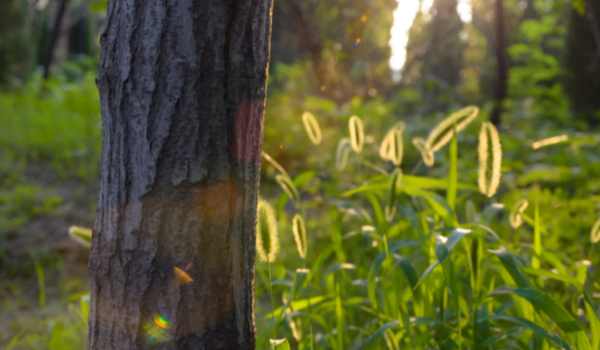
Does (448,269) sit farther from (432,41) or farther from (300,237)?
(432,41)

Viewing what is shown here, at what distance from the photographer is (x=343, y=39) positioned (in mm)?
5262

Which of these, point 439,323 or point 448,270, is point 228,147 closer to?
point 448,270

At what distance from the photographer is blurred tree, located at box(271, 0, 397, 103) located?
4102 millimetres

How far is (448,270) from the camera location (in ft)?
3.56

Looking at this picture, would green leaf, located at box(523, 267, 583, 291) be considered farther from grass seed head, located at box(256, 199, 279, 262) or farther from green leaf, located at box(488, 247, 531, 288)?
grass seed head, located at box(256, 199, 279, 262)

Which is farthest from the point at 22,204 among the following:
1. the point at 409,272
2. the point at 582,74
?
the point at 582,74

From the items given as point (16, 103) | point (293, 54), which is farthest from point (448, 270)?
point (293, 54)

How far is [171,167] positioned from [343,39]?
476 cm

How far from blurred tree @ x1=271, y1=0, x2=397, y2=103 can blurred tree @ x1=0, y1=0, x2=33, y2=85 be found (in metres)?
5.87

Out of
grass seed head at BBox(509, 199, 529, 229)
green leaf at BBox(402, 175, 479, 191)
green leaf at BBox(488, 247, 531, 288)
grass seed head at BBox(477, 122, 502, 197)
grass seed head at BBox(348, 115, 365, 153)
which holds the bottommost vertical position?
green leaf at BBox(488, 247, 531, 288)

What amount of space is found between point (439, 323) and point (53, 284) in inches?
100

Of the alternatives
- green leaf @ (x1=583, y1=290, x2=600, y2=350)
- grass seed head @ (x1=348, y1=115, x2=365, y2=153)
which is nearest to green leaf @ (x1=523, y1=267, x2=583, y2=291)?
green leaf @ (x1=583, y1=290, x2=600, y2=350)

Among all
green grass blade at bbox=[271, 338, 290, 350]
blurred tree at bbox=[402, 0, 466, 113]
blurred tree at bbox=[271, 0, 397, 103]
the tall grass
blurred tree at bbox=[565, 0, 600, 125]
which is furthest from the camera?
blurred tree at bbox=[565, 0, 600, 125]

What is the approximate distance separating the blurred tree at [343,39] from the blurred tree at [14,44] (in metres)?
5.87
